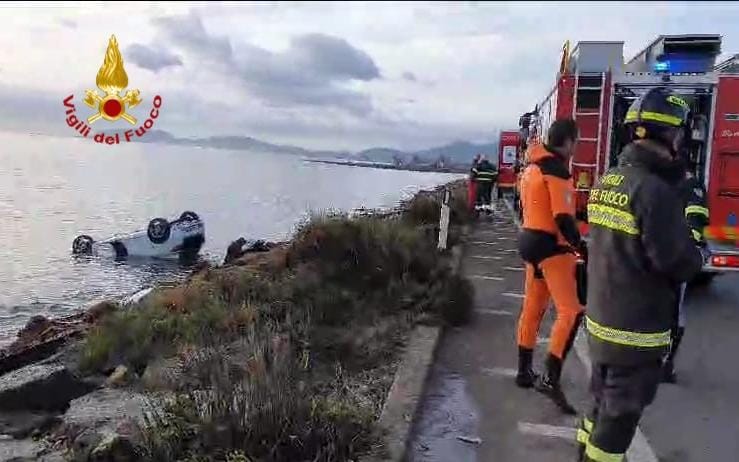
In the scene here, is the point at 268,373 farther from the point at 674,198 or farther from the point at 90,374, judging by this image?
the point at 90,374

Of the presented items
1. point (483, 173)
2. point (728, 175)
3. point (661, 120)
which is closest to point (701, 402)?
point (661, 120)

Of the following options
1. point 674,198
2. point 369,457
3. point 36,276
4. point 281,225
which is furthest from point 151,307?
point 281,225

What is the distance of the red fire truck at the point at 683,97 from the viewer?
8984 mm

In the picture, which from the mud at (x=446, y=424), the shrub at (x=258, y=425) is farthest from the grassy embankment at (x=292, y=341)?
the mud at (x=446, y=424)

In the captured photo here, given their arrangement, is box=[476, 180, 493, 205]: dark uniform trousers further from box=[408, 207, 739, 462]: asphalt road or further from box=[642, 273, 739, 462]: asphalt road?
box=[408, 207, 739, 462]: asphalt road

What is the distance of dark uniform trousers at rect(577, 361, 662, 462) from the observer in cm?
322

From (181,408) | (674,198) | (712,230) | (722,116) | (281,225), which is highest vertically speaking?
(722,116)

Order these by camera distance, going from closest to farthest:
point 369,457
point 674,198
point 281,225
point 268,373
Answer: point 674,198 < point 369,457 < point 268,373 < point 281,225

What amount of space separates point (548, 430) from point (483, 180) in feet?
49.0

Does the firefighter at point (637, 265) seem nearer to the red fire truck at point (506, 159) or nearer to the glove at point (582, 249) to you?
the glove at point (582, 249)

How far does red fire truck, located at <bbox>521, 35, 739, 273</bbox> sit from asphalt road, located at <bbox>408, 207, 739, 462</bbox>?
1.87 metres

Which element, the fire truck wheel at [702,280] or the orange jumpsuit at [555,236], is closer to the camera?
the orange jumpsuit at [555,236]

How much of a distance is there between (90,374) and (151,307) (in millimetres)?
1816

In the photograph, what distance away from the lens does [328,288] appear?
774 centimetres
